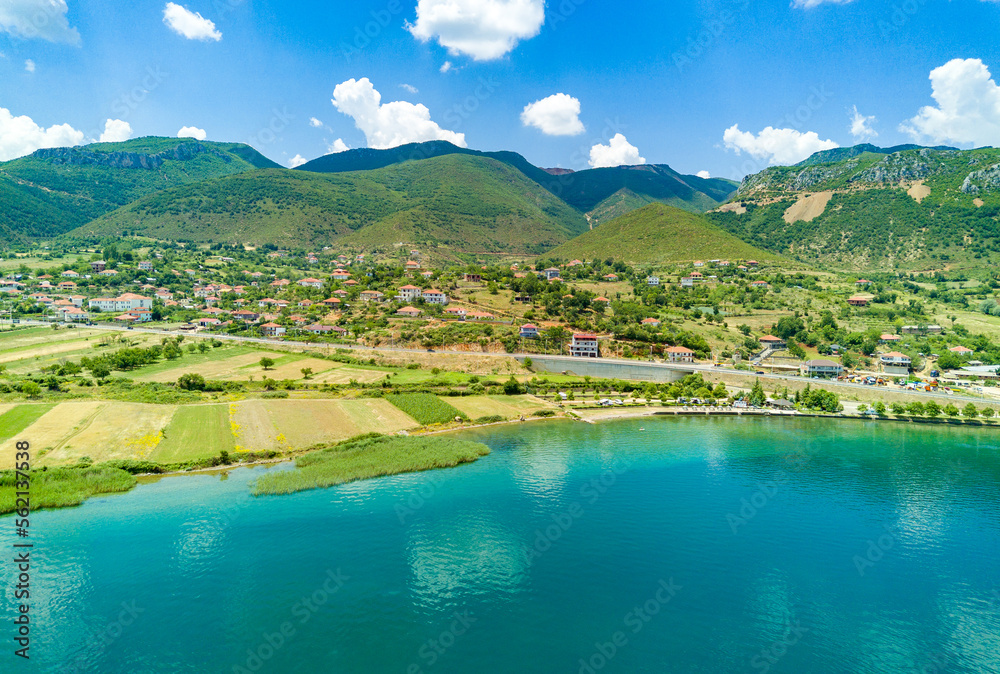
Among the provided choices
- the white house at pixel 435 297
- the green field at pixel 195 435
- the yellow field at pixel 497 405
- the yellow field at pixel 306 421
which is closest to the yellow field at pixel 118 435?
the green field at pixel 195 435

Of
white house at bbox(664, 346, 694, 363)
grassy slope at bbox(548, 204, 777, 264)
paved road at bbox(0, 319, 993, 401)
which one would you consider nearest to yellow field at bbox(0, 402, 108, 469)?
paved road at bbox(0, 319, 993, 401)

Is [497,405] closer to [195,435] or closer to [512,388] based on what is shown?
[512,388]

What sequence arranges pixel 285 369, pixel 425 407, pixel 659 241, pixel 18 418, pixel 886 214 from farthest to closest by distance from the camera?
pixel 659 241 < pixel 886 214 < pixel 285 369 < pixel 425 407 < pixel 18 418

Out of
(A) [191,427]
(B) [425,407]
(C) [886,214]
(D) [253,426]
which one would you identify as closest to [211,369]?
(A) [191,427]

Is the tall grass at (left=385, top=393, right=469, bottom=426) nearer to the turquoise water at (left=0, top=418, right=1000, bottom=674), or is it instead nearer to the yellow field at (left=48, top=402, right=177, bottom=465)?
the turquoise water at (left=0, top=418, right=1000, bottom=674)

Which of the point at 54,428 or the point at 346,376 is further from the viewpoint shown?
the point at 346,376

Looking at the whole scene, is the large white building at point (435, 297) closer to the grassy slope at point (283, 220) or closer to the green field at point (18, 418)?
the green field at point (18, 418)
